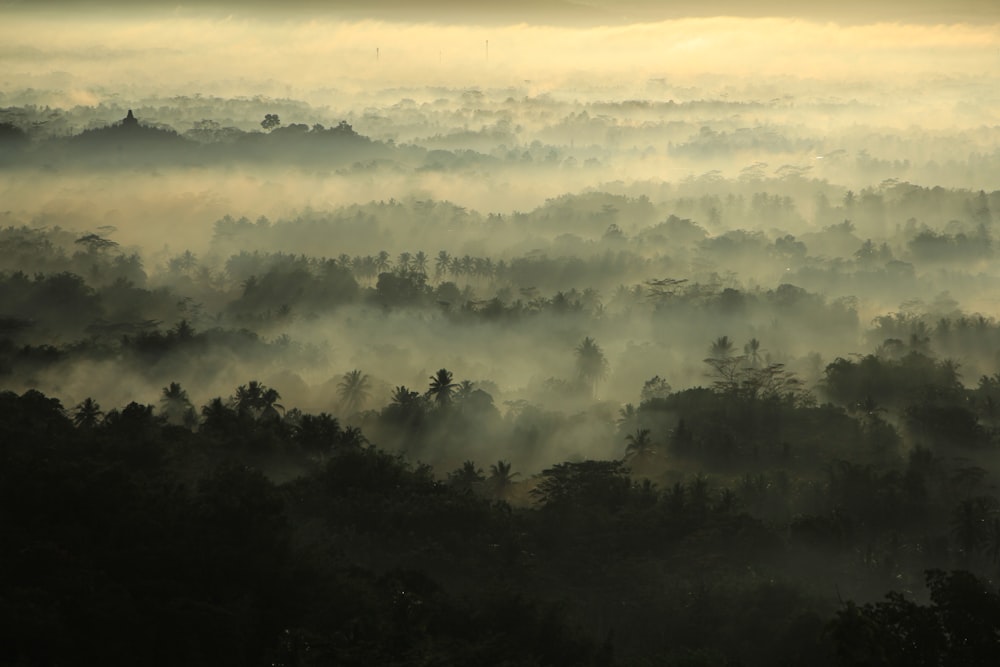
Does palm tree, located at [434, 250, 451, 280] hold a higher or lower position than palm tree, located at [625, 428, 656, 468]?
lower

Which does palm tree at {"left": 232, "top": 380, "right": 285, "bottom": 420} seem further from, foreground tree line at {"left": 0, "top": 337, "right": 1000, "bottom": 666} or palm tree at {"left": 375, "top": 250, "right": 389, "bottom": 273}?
palm tree at {"left": 375, "top": 250, "right": 389, "bottom": 273}

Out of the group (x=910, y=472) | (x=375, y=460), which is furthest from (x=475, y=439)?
(x=910, y=472)

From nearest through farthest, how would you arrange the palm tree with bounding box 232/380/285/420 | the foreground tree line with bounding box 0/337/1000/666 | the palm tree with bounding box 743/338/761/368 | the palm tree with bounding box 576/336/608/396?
the foreground tree line with bounding box 0/337/1000/666, the palm tree with bounding box 232/380/285/420, the palm tree with bounding box 576/336/608/396, the palm tree with bounding box 743/338/761/368

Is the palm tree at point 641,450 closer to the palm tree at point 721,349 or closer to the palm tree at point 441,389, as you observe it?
the palm tree at point 441,389

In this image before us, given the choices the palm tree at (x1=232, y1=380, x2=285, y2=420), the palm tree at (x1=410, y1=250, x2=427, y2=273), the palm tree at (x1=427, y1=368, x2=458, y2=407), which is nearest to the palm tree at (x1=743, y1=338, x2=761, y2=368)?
the palm tree at (x1=427, y1=368, x2=458, y2=407)

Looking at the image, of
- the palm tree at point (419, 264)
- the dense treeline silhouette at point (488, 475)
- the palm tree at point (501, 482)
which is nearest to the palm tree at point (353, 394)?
the dense treeline silhouette at point (488, 475)

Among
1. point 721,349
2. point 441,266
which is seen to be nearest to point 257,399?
point 721,349
